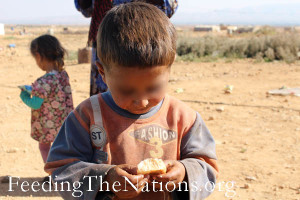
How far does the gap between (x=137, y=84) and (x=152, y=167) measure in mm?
302

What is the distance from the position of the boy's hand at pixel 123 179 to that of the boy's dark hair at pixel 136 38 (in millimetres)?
376

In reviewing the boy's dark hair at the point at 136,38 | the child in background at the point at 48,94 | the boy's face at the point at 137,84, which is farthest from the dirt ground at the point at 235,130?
the boy's dark hair at the point at 136,38

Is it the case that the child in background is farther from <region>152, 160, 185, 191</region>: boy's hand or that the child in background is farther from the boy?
<region>152, 160, 185, 191</region>: boy's hand

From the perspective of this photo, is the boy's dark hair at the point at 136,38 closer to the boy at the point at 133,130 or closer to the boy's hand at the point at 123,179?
the boy at the point at 133,130

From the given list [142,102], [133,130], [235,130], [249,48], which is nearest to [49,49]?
[133,130]

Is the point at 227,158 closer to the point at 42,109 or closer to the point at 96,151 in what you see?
the point at 42,109

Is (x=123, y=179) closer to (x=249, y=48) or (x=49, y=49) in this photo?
(x=49, y=49)

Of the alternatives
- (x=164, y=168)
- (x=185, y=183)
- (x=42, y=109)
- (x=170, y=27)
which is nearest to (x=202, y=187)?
(x=185, y=183)

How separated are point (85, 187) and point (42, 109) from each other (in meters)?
2.18

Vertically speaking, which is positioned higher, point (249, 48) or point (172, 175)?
point (172, 175)

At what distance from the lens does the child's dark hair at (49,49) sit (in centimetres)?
343

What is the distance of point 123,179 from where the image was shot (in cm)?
127

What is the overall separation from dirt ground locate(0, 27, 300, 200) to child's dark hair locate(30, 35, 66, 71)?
1.25 m

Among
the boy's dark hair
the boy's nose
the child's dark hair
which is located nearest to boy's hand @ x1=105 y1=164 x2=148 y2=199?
the boy's nose
